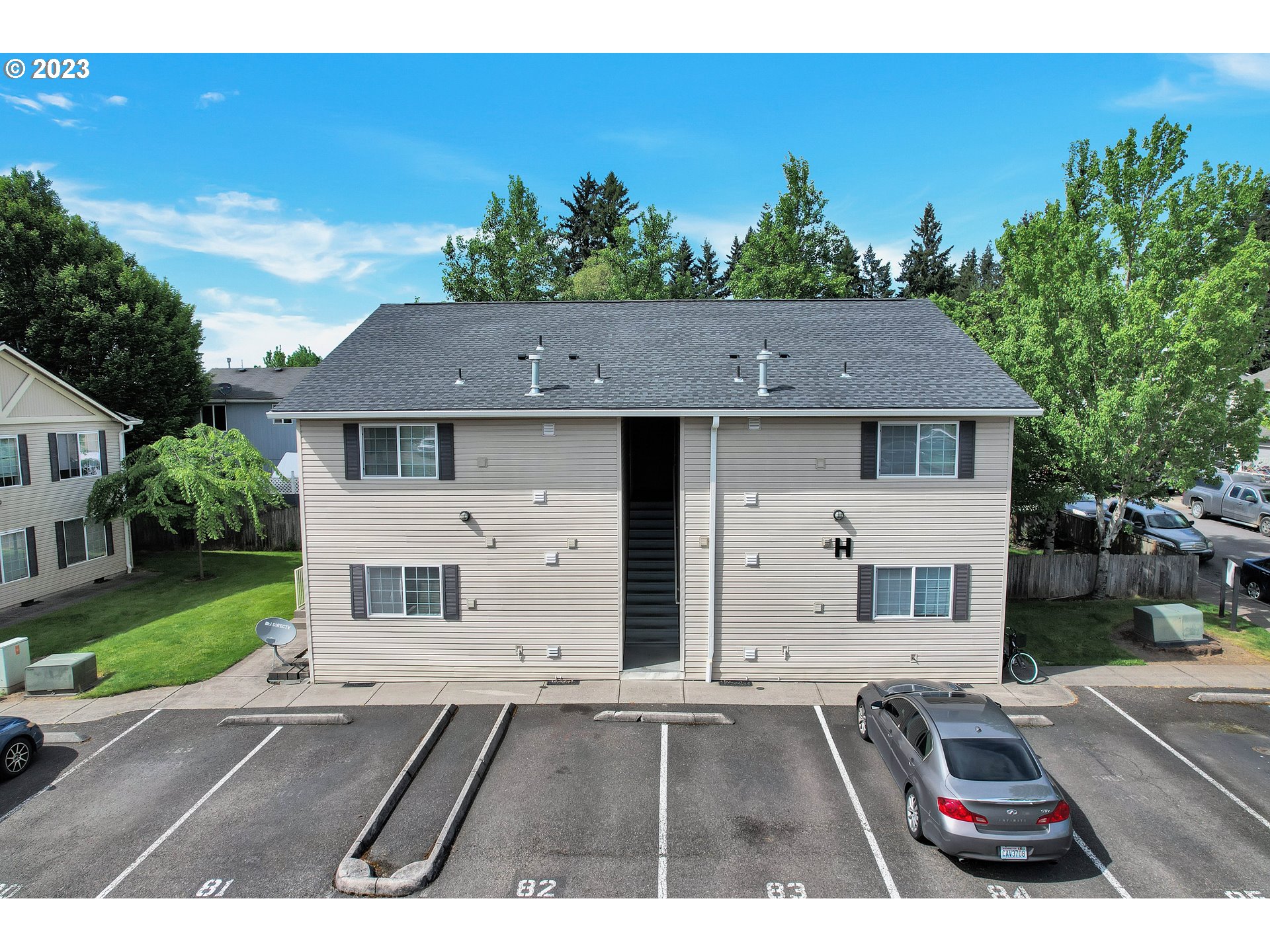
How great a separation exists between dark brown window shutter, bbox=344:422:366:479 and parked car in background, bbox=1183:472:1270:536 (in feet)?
102

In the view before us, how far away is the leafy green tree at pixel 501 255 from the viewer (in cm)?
3947

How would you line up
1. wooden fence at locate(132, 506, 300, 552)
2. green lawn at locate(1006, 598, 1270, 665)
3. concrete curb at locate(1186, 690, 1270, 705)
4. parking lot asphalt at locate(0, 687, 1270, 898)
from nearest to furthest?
parking lot asphalt at locate(0, 687, 1270, 898)
concrete curb at locate(1186, 690, 1270, 705)
green lawn at locate(1006, 598, 1270, 665)
wooden fence at locate(132, 506, 300, 552)

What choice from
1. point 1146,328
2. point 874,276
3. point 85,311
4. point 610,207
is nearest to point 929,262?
point 874,276

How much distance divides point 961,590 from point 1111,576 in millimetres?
8187

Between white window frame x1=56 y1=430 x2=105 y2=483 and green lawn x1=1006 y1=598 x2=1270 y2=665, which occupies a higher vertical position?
white window frame x1=56 y1=430 x2=105 y2=483

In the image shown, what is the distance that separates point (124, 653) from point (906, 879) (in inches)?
722

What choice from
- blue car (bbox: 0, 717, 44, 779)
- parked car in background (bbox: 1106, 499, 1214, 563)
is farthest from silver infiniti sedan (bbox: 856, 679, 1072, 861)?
parked car in background (bbox: 1106, 499, 1214, 563)

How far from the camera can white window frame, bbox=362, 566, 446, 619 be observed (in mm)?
14930

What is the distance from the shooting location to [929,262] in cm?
6031

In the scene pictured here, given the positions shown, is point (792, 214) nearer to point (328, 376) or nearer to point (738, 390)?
point (738, 390)

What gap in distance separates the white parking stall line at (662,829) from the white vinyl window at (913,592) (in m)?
5.82

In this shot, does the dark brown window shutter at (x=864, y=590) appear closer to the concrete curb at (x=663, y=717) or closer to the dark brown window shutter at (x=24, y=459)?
the concrete curb at (x=663, y=717)

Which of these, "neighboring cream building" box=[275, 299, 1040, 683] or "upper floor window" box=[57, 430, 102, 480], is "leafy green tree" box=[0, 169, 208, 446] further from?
"neighboring cream building" box=[275, 299, 1040, 683]

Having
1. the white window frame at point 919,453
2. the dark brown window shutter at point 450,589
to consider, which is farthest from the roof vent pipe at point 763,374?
the dark brown window shutter at point 450,589
